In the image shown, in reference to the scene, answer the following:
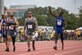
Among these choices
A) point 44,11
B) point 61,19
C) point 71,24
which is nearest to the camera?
point 61,19

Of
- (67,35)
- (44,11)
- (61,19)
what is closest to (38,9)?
(44,11)

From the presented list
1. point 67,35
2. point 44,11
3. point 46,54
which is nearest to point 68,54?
point 46,54

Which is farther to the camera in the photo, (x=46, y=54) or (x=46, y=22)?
(x=46, y=22)

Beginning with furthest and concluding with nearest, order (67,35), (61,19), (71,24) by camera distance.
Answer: (71,24)
(67,35)
(61,19)

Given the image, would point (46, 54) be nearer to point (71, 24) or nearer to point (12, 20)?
point (12, 20)

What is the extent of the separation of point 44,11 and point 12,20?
12278 centimetres

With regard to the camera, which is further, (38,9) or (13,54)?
(38,9)

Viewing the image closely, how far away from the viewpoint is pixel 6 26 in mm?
17984

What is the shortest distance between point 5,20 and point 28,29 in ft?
4.18

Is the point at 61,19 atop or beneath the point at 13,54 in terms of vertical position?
atop

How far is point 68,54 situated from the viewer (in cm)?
1605

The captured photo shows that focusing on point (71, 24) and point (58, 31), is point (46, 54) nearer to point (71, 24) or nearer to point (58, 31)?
point (58, 31)

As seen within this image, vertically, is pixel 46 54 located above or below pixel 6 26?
below

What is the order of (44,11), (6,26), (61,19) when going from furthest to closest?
(44,11)
(61,19)
(6,26)
